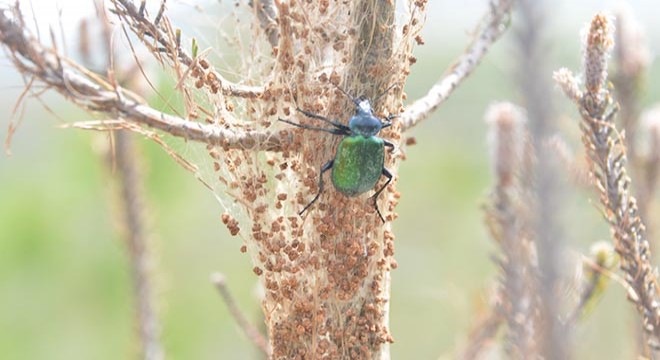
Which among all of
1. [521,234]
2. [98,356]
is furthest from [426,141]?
[521,234]

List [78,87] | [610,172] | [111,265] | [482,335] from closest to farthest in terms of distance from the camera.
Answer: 1. [78,87]
2. [610,172]
3. [482,335]
4. [111,265]

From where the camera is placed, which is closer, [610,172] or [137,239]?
[610,172]

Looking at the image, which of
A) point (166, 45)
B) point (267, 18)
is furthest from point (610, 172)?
point (166, 45)

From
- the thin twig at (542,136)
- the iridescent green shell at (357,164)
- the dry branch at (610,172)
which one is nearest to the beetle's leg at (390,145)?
the iridescent green shell at (357,164)

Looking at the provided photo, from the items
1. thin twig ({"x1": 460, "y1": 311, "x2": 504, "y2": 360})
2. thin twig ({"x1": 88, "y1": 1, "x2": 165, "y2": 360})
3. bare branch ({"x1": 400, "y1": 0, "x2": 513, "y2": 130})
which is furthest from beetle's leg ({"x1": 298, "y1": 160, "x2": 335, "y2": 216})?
thin twig ({"x1": 88, "y1": 1, "x2": 165, "y2": 360})

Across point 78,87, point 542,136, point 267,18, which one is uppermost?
point 267,18

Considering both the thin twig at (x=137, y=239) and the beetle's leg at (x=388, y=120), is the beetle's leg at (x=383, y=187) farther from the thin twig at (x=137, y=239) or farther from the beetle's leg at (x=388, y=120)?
the thin twig at (x=137, y=239)

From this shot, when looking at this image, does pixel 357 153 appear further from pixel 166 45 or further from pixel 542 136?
pixel 542 136
